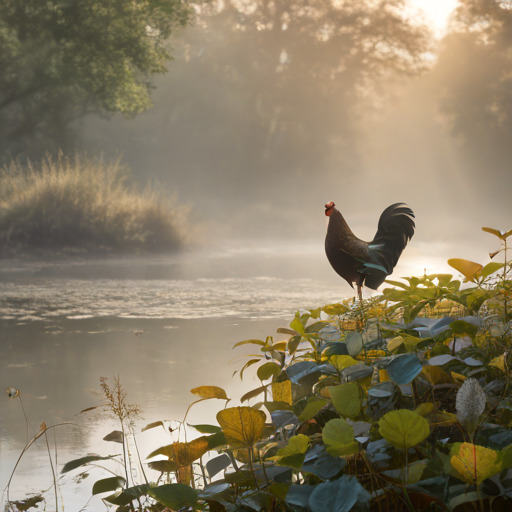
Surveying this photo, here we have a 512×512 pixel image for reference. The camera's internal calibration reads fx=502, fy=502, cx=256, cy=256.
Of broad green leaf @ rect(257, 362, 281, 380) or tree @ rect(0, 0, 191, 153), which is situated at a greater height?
tree @ rect(0, 0, 191, 153)

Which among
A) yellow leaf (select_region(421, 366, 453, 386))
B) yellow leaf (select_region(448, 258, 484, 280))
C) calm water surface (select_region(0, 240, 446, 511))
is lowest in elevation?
calm water surface (select_region(0, 240, 446, 511))

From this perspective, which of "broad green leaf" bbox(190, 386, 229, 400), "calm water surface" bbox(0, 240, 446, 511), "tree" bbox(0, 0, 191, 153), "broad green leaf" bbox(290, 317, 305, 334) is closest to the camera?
"broad green leaf" bbox(190, 386, 229, 400)

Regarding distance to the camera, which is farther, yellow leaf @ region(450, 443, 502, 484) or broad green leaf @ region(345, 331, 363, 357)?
broad green leaf @ region(345, 331, 363, 357)

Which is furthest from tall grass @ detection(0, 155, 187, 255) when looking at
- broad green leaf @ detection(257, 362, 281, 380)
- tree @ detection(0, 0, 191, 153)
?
broad green leaf @ detection(257, 362, 281, 380)

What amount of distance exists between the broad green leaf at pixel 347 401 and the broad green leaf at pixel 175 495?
0.14 meters

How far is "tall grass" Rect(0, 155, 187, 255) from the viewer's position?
4.89 m

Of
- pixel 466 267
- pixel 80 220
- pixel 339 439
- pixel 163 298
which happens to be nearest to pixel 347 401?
pixel 339 439

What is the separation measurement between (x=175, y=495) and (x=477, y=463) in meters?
0.23

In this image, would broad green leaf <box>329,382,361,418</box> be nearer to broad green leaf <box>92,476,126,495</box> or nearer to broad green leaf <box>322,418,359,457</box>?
broad green leaf <box>322,418,359,457</box>

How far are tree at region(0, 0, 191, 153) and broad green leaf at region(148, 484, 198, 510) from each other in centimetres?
750

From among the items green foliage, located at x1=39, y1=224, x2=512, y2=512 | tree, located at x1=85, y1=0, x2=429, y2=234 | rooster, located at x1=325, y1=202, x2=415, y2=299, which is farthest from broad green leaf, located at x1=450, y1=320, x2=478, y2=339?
tree, located at x1=85, y1=0, x2=429, y2=234

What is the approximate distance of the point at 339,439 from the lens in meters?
0.39

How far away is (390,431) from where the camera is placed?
36cm

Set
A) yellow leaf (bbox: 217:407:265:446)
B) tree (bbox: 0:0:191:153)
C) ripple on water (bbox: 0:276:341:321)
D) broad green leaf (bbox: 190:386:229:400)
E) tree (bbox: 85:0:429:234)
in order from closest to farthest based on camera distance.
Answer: yellow leaf (bbox: 217:407:265:446)
broad green leaf (bbox: 190:386:229:400)
ripple on water (bbox: 0:276:341:321)
tree (bbox: 0:0:191:153)
tree (bbox: 85:0:429:234)
